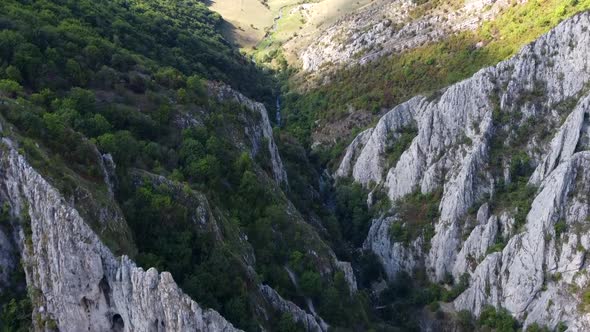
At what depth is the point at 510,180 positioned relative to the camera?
221 ft

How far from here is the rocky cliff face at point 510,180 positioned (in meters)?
57.6

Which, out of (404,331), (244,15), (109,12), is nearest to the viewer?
(404,331)

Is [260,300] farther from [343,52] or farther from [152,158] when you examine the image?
[343,52]

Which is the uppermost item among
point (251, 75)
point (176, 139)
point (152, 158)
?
point (251, 75)

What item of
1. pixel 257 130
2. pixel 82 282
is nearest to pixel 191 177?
pixel 82 282

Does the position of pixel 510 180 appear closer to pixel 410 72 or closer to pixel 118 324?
pixel 410 72

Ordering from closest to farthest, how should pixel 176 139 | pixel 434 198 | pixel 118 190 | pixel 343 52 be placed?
pixel 118 190 < pixel 176 139 < pixel 434 198 < pixel 343 52

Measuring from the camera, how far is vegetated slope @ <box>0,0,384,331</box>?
115ft

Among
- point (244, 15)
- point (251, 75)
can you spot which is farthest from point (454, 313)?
point (244, 15)

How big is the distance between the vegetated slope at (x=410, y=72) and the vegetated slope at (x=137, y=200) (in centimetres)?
2724

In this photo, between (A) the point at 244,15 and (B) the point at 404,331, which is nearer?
(B) the point at 404,331

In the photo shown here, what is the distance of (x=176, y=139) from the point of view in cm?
5647

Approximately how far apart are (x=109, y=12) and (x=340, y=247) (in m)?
56.5

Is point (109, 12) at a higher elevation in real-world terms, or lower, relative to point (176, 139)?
higher
